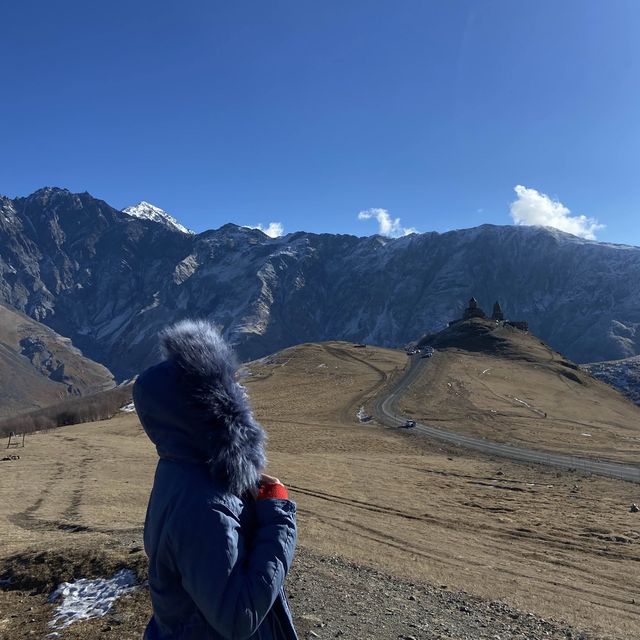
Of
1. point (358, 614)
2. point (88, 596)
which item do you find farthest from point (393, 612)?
point (88, 596)

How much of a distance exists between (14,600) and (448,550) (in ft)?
34.7

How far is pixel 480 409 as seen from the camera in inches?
2216

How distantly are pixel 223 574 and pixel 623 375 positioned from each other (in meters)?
107

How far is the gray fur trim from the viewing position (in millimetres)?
2783

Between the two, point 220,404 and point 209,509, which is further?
point 220,404

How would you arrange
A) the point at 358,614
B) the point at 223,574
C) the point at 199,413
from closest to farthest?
the point at 223,574 < the point at 199,413 < the point at 358,614

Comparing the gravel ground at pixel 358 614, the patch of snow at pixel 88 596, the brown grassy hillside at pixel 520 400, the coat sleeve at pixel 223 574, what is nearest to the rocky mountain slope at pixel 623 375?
the brown grassy hillside at pixel 520 400

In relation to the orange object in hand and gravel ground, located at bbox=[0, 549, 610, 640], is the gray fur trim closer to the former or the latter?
the orange object in hand

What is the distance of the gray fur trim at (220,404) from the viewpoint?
278 centimetres

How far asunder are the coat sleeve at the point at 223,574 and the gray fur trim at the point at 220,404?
24 centimetres

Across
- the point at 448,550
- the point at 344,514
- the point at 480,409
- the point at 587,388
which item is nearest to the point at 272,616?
the point at 448,550

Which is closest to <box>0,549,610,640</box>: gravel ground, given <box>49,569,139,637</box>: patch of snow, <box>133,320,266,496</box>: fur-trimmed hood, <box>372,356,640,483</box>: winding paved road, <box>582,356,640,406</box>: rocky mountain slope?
<box>49,569,139,637</box>: patch of snow

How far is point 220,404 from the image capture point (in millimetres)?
2896

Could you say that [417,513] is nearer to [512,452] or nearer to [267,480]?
[267,480]
